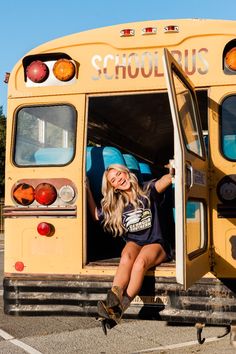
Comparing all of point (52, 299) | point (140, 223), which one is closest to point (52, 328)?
point (52, 299)

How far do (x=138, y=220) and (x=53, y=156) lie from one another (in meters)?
0.87

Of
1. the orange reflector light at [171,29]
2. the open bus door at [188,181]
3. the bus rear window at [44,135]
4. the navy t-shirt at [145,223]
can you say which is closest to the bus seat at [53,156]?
the bus rear window at [44,135]

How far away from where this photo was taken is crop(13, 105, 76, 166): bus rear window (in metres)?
4.30

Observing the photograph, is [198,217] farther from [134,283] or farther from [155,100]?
[155,100]

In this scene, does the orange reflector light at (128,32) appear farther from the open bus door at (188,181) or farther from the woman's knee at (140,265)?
the woman's knee at (140,265)

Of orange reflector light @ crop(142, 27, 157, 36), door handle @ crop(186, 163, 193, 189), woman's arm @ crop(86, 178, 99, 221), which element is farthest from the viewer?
woman's arm @ crop(86, 178, 99, 221)

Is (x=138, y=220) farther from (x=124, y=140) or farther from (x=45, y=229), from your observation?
(x=124, y=140)

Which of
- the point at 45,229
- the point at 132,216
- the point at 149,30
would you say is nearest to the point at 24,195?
the point at 45,229

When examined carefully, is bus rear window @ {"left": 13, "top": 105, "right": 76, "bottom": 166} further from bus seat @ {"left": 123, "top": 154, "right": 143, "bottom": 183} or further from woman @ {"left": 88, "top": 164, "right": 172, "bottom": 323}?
bus seat @ {"left": 123, "top": 154, "right": 143, "bottom": 183}

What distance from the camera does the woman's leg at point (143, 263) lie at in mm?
3840

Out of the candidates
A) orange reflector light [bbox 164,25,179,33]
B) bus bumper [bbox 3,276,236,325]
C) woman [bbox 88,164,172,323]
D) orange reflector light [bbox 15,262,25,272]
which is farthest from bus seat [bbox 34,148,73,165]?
orange reflector light [bbox 164,25,179,33]

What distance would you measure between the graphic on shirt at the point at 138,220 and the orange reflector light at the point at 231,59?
4.27ft

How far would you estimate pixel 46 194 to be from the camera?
417 cm

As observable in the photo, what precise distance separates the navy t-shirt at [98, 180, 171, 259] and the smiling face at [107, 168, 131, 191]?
167 mm
